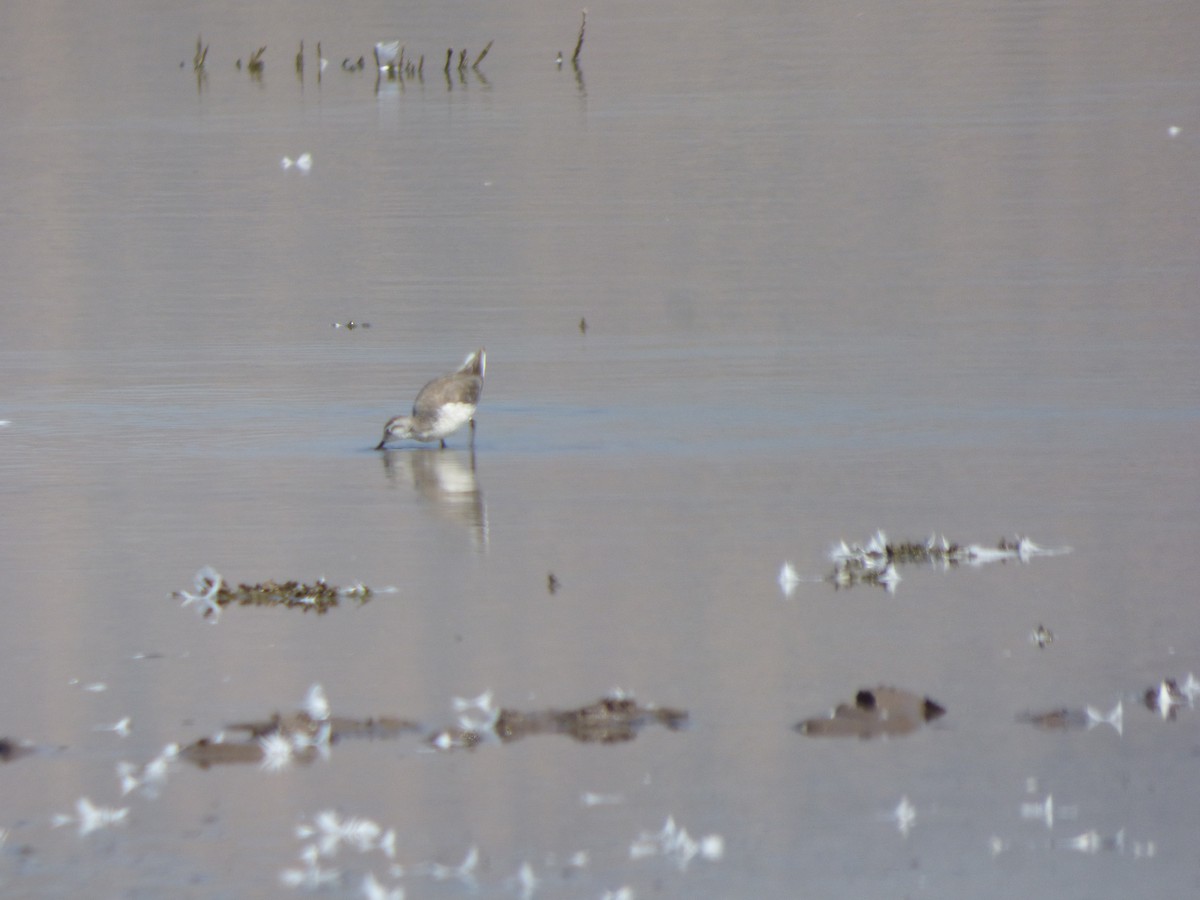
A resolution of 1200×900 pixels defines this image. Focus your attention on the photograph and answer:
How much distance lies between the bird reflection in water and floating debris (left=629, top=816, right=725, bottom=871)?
405cm

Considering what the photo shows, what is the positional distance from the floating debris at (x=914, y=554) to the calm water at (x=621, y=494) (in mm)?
137

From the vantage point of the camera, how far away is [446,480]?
1251 cm

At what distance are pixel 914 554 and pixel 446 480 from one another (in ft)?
10.2

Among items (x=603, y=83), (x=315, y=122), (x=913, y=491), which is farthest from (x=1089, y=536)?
(x=603, y=83)

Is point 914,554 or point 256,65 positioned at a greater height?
point 256,65

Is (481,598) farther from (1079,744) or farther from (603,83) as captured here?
(603,83)

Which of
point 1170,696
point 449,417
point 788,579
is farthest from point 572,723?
point 449,417

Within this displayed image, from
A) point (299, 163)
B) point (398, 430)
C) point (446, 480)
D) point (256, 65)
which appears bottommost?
point (446, 480)

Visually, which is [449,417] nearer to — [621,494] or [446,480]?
[446,480]

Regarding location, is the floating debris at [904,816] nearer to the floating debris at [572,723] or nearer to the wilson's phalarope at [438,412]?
the floating debris at [572,723]

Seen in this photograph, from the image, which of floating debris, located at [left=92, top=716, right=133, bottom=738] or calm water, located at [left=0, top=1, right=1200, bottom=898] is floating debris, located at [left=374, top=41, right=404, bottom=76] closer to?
calm water, located at [left=0, top=1, right=1200, bottom=898]

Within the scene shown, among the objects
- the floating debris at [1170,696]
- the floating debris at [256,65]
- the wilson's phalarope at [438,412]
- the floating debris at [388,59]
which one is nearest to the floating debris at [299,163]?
the floating debris at [388,59]

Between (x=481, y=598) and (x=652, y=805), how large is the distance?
9.07ft

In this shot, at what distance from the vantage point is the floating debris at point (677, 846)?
21.7ft
